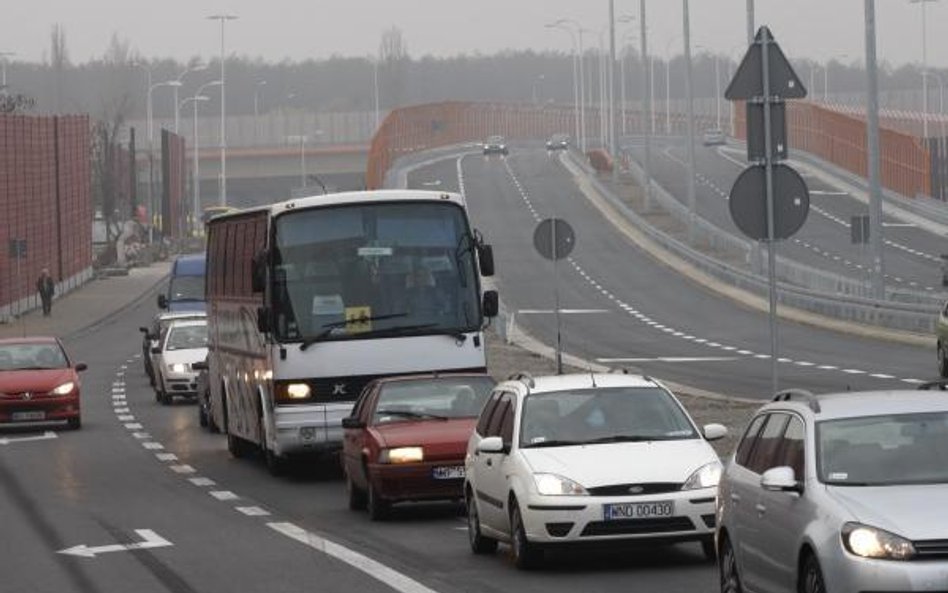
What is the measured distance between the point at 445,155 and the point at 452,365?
458 ft

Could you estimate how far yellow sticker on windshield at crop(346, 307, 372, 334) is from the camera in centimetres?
2778

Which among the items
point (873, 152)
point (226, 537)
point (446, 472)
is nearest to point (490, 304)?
point (446, 472)

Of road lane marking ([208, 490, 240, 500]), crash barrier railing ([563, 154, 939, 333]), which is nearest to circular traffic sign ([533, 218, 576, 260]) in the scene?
road lane marking ([208, 490, 240, 500])

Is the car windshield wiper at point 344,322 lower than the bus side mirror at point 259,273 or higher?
lower

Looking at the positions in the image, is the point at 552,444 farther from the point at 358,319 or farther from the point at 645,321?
the point at 645,321

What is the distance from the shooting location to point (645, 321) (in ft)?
231

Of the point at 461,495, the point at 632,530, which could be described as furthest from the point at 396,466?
the point at 632,530

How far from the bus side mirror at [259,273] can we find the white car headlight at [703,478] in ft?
35.9

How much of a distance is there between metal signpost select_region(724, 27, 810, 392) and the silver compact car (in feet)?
18.0

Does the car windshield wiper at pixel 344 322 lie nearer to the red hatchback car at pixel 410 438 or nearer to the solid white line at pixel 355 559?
the red hatchback car at pixel 410 438

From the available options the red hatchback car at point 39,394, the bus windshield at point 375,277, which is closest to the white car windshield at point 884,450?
the bus windshield at point 375,277

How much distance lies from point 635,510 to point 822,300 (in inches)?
2003

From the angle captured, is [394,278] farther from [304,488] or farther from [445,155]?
[445,155]

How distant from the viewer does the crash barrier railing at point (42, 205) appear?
8969cm
